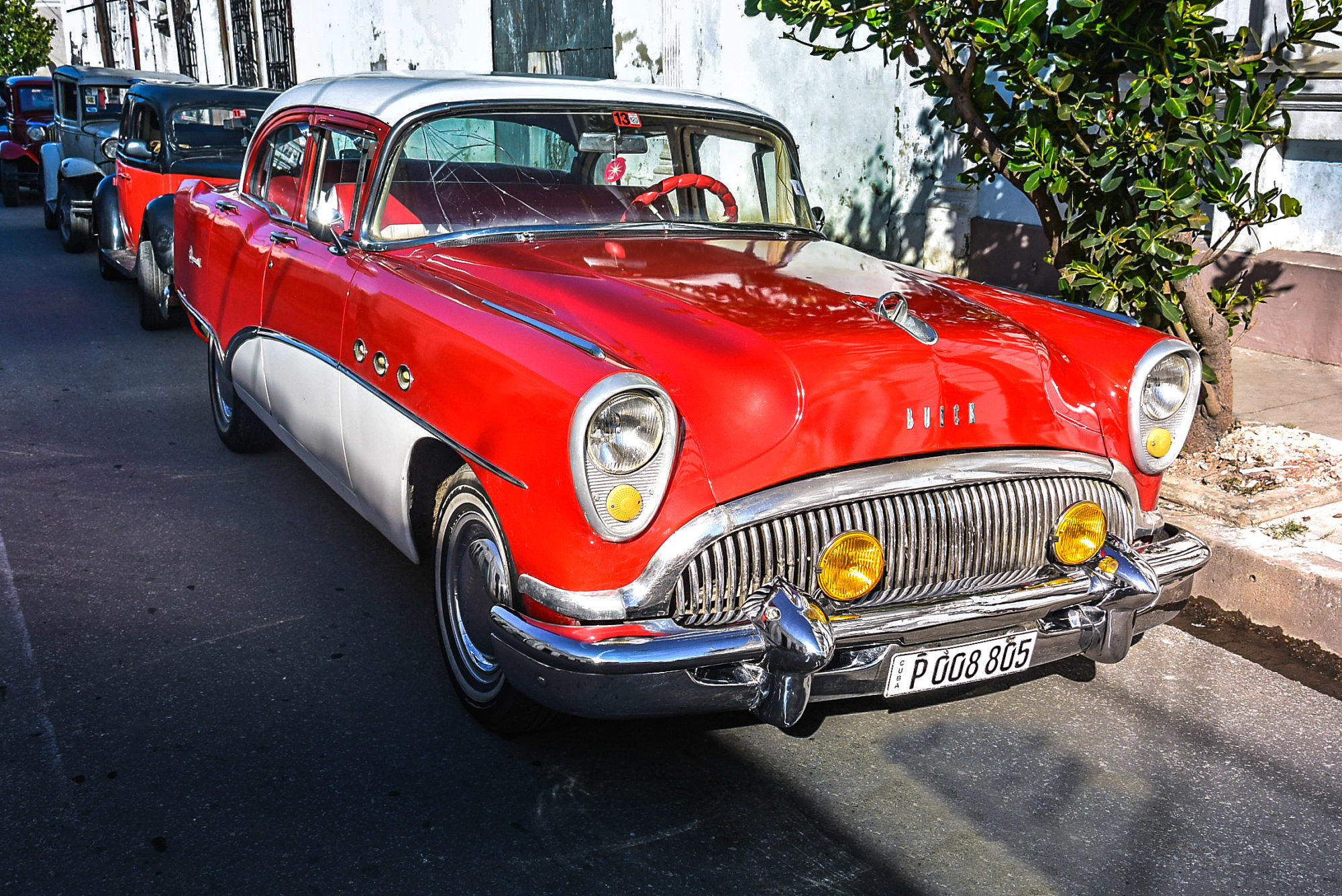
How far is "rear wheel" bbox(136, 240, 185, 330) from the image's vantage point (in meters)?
7.84

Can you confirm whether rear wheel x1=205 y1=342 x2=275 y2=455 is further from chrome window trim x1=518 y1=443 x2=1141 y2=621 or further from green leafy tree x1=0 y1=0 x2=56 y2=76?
green leafy tree x1=0 y1=0 x2=56 y2=76

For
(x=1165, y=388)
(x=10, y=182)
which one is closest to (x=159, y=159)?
(x=1165, y=388)

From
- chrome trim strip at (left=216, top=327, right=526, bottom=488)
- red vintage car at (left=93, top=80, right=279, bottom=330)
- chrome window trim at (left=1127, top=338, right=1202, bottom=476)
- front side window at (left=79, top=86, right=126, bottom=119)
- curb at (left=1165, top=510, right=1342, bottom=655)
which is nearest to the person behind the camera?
chrome trim strip at (left=216, top=327, right=526, bottom=488)

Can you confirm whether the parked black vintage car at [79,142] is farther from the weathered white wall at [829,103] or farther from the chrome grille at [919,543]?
the chrome grille at [919,543]

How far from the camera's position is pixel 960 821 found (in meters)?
2.77

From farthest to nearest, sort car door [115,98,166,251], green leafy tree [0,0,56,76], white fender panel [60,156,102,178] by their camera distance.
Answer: green leafy tree [0,0,56,76]
white fender panel [60,156,102,178]
car door [115,98,166,251]

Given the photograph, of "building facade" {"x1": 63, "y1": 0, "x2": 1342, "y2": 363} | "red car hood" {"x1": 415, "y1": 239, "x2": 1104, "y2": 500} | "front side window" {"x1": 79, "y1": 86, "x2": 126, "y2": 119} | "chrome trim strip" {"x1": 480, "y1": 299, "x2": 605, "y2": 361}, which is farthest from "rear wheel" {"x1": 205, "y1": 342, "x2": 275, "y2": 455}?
"front side window" {"x1": 79, "y1": 86, "x2": 126, "y2": 119}

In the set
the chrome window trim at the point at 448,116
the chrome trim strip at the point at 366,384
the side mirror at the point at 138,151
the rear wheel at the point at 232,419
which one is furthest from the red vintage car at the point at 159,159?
the chrome window trim at the point at 448,116

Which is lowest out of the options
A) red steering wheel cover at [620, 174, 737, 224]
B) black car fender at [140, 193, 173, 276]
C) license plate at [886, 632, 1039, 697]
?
license plate at [886, 632, 1039, 697]

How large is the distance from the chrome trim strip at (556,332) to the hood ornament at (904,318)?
30.4 inches

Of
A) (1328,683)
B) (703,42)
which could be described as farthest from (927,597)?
(703,42)

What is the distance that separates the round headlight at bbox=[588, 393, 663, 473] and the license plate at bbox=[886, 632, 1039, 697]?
74cm

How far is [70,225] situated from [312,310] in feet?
29.1

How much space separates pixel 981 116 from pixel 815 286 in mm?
2261
